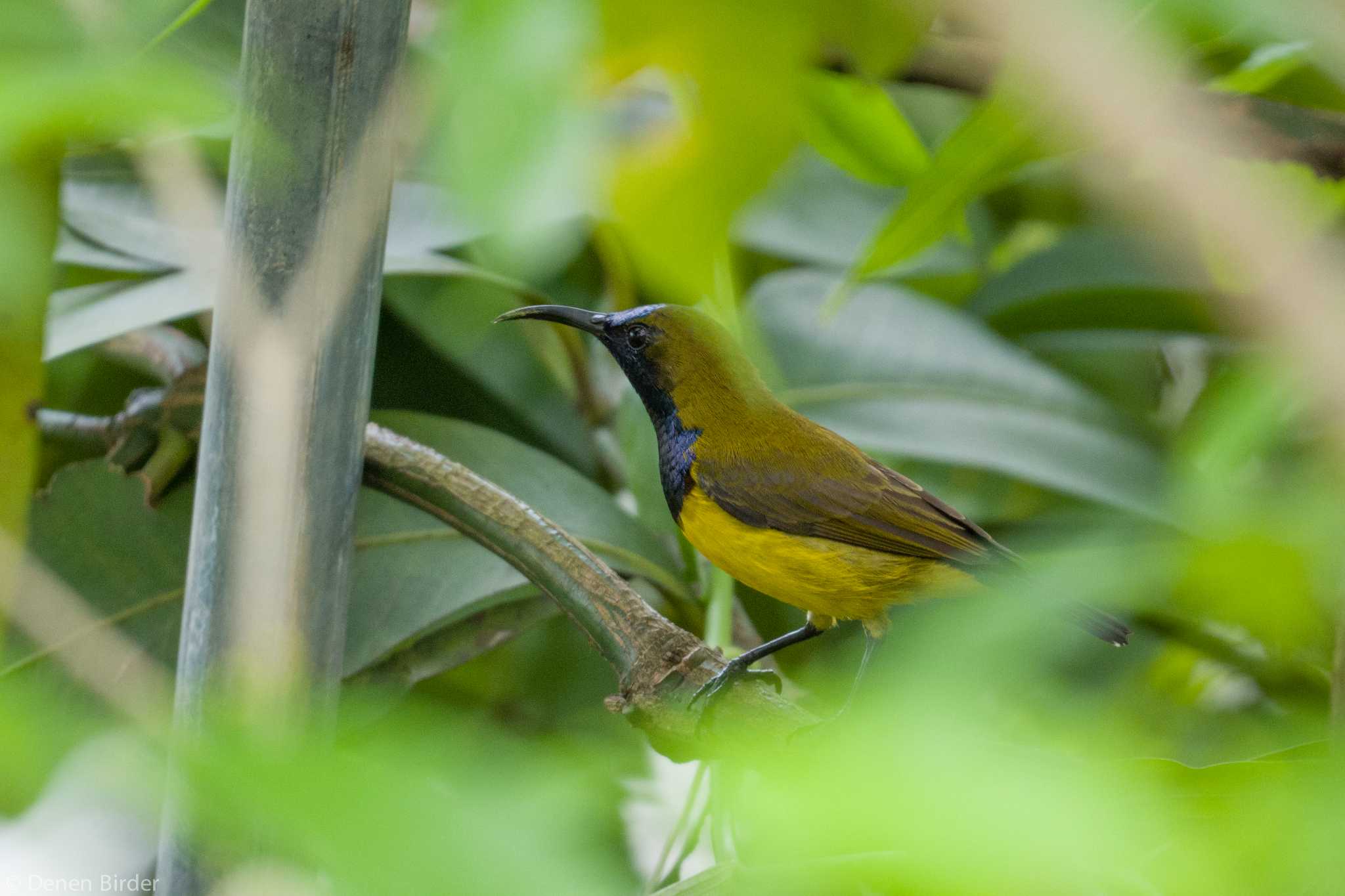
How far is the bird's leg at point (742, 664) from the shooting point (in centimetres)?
97

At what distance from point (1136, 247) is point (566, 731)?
3.88 ft

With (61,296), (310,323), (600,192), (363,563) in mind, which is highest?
(600,192)

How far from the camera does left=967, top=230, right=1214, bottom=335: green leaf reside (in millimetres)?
1866

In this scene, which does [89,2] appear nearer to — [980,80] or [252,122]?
[252,122]

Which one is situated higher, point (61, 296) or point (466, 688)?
point (61, 296)

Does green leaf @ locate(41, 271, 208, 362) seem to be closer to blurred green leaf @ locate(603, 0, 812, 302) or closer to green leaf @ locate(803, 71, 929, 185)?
green leaf @ locate(803, 71, 929, 185)

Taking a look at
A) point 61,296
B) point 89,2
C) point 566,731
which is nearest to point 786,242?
point 566,731

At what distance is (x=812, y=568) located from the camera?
1452 millimetres

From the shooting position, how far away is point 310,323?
0.70m

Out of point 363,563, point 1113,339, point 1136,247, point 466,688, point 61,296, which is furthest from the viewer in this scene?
point 1113,339

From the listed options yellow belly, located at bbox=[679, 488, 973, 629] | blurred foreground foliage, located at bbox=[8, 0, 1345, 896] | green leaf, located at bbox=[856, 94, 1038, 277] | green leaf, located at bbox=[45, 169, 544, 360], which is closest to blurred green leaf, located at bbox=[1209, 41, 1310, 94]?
blurred foreground foliage, located at bbox=[8, 0, 1345, 896]

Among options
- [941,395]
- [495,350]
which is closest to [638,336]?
[495,350]

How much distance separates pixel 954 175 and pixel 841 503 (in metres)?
0.80

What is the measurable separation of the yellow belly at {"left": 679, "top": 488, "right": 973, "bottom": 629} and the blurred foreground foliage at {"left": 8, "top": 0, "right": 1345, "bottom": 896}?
0.09 m
